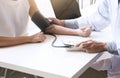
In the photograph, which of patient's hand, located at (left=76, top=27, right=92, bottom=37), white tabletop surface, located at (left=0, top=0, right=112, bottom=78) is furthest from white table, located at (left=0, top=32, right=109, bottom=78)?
patient's hand, located at (left=76, top=27, right=92, bottom=37)

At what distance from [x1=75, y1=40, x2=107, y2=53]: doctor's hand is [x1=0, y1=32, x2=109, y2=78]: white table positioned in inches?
1.4

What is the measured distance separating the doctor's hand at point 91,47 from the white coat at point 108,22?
90 mm

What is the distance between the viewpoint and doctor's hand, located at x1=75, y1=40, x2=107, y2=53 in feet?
4.11

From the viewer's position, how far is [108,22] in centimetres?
170

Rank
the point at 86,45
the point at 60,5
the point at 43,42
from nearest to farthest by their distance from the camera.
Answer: the point at 86,45, the point at 43,42, the point at 60,5

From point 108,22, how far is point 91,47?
0.52 meters

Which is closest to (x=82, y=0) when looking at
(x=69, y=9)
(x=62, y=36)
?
(x=69, y=9)

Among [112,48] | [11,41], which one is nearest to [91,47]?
[112,48]

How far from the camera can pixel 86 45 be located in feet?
4.14

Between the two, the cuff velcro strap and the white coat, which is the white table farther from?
the white coat

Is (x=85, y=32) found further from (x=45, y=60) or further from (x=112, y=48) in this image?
(x=45, y=60)

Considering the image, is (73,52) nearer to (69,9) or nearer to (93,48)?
(93,48)

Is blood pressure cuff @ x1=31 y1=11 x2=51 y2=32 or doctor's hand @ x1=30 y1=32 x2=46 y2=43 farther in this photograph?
blood pressure cuff @ x1=31 y1=11 x2=51 y2=32

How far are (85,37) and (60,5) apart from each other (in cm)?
61
